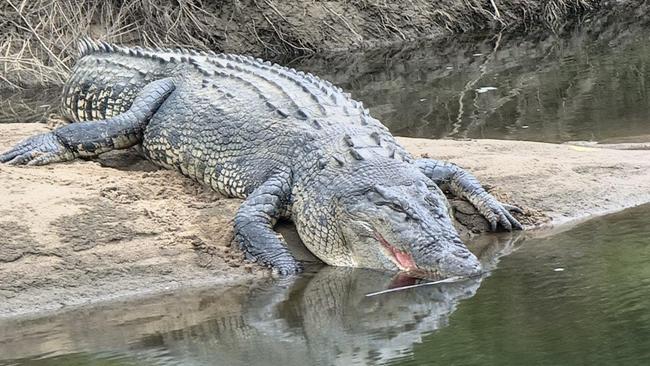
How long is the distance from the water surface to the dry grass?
31.2 feet

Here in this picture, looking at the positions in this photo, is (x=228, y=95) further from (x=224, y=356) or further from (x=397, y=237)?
(x=224, y=356)

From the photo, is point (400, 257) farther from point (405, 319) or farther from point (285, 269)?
point (405, 319)

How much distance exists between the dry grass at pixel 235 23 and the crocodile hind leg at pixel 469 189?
28.4 ft

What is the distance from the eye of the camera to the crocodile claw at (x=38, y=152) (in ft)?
24.1

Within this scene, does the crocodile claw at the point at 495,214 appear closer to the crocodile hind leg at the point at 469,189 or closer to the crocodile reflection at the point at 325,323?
the crocodile hind leg at the point at 469,189

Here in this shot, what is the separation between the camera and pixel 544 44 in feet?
56.1

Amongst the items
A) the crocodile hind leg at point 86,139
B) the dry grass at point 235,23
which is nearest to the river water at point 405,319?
the crocodile hind leg at point 86,139

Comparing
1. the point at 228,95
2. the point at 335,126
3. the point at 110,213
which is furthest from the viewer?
the point at 228,95

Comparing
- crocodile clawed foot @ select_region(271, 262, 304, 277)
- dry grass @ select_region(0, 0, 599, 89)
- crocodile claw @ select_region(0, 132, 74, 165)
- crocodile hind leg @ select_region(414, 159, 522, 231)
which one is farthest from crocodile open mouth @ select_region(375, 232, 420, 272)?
dry grass @ select_region(0, 0, 599, 89)

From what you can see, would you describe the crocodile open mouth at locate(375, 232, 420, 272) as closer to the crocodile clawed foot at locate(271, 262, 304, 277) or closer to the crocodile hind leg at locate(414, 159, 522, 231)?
the crocodile clawed foot at locate(271, 262, 304, 277)

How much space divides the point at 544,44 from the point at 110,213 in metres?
12.0

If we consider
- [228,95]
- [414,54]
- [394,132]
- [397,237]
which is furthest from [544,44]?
[397,237]

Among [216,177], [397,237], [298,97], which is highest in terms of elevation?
[298,97]

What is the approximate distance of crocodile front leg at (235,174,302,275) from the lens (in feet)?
20.1
